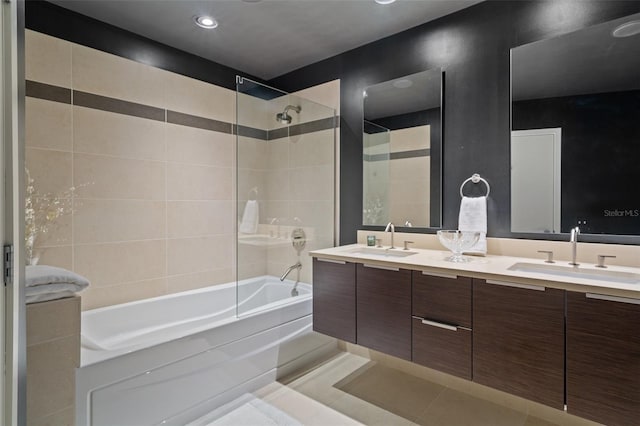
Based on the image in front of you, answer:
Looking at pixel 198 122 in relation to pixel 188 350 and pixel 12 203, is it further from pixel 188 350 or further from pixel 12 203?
pixel 12 203

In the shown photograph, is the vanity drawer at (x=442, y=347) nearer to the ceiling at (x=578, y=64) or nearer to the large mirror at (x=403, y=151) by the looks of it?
the large mirror at (x=403, y=151)

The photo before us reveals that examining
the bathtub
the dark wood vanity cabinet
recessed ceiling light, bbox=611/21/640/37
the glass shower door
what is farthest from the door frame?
recessed ceiling light, bbox=611/21/640/37

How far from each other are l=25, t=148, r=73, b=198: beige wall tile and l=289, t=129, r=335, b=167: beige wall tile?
1.63 metres

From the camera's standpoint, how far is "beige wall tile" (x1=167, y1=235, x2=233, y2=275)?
9.30ft

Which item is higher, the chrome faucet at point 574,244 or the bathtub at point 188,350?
the chrome faucet at point 574,244

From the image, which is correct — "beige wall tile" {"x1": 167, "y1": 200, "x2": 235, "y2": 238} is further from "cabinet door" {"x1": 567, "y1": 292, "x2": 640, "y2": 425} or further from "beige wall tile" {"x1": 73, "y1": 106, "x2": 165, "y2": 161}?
"cabinet door" {"x1": 567, "y1": 292, "x2": 640, "y2": 425}

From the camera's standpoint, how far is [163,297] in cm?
272

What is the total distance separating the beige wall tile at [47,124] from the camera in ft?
6.87

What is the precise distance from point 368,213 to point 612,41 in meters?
1.80

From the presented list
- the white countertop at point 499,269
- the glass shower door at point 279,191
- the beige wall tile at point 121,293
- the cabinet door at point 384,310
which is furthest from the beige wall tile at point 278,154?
the beige wall tile at point 121,293

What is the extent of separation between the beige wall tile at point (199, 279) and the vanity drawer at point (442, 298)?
6.59 feet

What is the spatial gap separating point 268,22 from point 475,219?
6.76 feet

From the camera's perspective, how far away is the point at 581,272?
163 centimetres

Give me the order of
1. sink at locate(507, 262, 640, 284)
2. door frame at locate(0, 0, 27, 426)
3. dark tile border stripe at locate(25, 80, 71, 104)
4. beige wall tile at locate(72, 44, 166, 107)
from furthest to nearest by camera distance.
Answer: beige wall tile at locate(72, 44, 166, 107), dark tile border stripe at locate(25, 80, 71, 104), sink at locate(507, 262, 640, 284), door frame at locate(0, 0, 27, 426)
